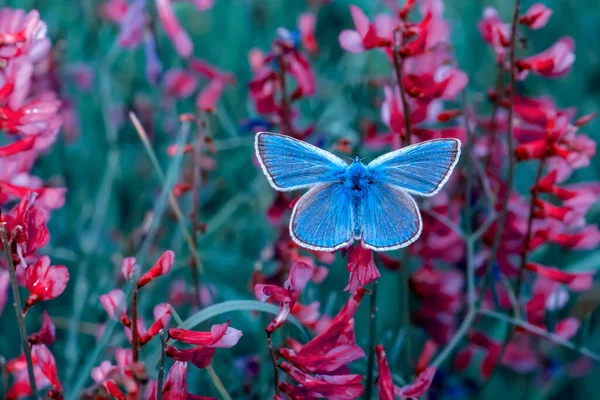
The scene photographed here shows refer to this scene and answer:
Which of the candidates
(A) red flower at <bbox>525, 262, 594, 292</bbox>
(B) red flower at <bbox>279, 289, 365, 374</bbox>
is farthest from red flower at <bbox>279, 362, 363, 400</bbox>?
(A) red flower at <bbox>525, 262, 594, 292</bbox>

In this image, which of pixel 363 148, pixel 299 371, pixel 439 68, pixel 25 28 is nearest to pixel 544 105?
pixel 439 68

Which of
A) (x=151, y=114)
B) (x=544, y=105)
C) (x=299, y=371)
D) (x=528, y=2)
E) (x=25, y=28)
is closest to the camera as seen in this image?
(x=299, y=371)

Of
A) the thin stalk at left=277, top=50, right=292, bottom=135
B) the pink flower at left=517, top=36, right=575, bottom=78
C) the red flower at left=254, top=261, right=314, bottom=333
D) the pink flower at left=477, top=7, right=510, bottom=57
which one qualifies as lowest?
the red flower at left=254, top=261, right=314, bottom=333

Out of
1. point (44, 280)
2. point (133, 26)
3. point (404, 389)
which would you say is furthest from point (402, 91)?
point (133, 26)

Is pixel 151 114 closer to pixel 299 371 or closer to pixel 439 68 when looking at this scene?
pixel 439 68

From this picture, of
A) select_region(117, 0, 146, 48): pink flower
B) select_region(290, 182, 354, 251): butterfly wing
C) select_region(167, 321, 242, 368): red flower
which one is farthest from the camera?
select_region(117, 0, 146, 48): pink flower

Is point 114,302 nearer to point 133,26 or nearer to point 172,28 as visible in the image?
point 172,28

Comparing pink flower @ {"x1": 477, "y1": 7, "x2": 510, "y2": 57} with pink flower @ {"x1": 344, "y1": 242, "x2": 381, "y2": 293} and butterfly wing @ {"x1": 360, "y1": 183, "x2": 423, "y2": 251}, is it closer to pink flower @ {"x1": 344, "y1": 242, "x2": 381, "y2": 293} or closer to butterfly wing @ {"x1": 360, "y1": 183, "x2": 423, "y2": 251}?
butterfly wing @ {"x1": 360, "y1": 183, "x2": 423, "y2": 251}
